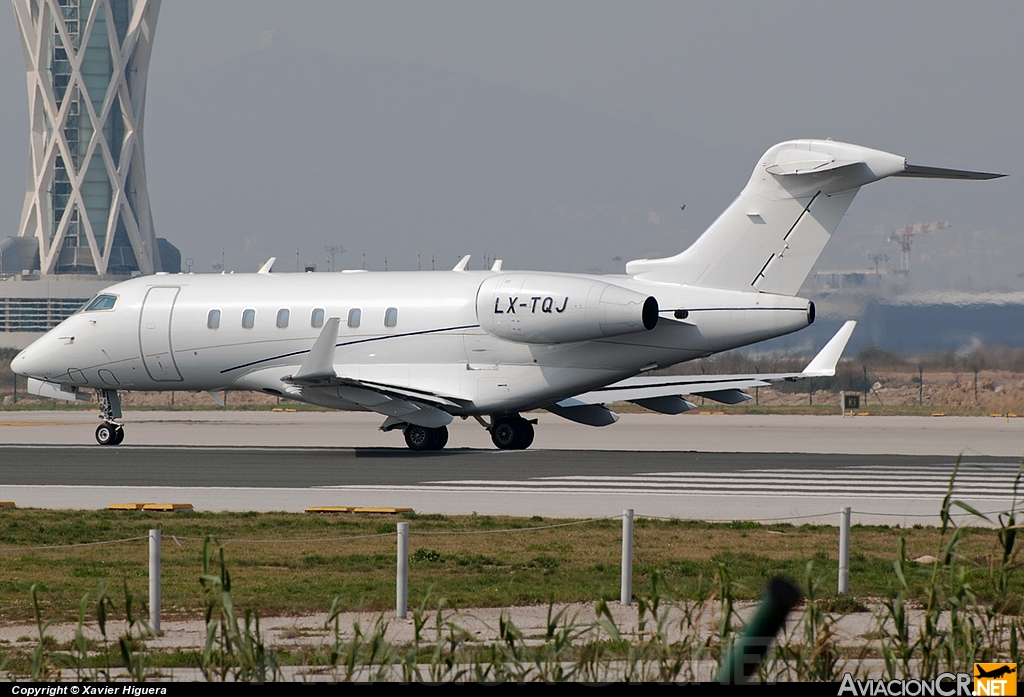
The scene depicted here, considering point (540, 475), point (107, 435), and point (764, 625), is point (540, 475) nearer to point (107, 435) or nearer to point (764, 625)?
point (107, 435)

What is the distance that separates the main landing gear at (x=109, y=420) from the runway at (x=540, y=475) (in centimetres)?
63

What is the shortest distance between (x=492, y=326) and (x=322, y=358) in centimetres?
397

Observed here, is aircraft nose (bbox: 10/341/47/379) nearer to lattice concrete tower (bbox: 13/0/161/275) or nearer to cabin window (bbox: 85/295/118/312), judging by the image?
cabin window (bbox: 85/295/118/312)

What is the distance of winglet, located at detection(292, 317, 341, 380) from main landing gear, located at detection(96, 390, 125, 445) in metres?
7.96

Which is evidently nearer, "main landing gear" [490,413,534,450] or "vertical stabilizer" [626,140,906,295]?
"vertical stabilizer" [626,140,906,295]

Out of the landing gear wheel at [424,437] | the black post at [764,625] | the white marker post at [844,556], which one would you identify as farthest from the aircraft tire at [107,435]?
the black post at [764,625]

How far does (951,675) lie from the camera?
7660 mm

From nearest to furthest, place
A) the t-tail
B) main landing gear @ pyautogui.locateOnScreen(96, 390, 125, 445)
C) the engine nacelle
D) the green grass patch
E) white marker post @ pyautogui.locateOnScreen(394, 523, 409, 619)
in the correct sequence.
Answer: white marker post @ pyautogui.locateOnScreen(394, 523, 409, 619), the green grass patch, the t-tail, the engine nacelle, main landing gear @ pyautogui.locateOnScreen(96, 390, 125, 445)

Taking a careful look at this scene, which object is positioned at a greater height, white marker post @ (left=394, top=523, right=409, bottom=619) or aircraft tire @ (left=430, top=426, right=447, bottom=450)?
aircraft tire @ (left=430, top=426, right=447, bottom=450)

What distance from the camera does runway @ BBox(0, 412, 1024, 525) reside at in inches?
827

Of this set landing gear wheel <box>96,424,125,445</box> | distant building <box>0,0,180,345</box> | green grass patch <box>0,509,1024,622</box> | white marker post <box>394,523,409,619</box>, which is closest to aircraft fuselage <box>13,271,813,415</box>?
landing gear wheel <box>96,424,125,445</box>

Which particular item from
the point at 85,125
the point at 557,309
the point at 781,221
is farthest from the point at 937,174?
the point at 85,125

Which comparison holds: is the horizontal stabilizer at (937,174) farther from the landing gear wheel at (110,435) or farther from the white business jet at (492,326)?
the landing gear wheel at (110,435)

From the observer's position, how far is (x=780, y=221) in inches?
1161
